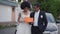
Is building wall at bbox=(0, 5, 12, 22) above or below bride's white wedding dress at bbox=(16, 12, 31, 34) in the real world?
above

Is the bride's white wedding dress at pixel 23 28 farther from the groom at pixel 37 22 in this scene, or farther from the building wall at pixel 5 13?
the building wall at pixel 5 13

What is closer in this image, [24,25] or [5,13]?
[24,25]

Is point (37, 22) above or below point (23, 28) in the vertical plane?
above

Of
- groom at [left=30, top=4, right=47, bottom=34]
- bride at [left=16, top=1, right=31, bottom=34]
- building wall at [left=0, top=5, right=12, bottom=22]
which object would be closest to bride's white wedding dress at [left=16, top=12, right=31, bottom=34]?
bride at [left=16, top=1, right=31, bottom=34]

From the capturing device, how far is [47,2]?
151ft

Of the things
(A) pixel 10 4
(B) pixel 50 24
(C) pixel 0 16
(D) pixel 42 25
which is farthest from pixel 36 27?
(A) pixel 10 4

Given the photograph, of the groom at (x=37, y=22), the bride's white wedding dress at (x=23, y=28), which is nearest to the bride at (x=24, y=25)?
the bride's white wedding dress at (x=23, y=28)

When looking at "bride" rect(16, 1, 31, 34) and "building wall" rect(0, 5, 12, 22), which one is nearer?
"bride" rect(16, 1, 31, 34)

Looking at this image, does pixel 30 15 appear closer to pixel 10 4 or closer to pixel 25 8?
pixel 25 8

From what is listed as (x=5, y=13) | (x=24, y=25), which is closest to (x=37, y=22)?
(x=24, y=25)

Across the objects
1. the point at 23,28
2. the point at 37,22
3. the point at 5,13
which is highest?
the point at 5,13

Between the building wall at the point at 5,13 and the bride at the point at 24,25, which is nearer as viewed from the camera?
the bride at the point at 24,25

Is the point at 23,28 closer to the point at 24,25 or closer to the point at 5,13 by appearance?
the point at 24,25

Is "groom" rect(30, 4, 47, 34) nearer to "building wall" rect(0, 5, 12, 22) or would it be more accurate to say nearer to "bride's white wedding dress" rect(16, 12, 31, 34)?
"bride's white wedding dress" rect(16, 12, 31, 34)
